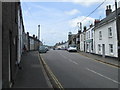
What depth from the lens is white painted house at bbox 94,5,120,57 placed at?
94.1 feet

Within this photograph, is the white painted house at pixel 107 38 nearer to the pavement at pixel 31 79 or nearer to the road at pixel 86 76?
the road at pixel 86 76

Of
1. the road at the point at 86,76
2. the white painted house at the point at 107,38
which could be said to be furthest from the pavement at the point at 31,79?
the white painted house at the point at 107,38

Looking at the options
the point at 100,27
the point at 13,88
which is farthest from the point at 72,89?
the point at 100,27

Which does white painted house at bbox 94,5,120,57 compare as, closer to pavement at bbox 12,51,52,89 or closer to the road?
the road

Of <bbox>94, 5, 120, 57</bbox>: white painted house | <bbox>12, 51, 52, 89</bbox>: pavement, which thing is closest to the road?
<bbox>12, 51, 52, 89</bbox>: pavement

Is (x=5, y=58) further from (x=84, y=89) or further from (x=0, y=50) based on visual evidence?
(x=84, y=89)

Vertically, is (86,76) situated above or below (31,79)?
below

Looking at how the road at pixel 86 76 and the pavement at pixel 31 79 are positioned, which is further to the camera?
the road at pixel 86 76

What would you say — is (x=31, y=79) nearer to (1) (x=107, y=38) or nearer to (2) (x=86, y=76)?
(2) (x=86, y=76)

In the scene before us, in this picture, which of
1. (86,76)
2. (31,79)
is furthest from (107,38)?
(31,79)

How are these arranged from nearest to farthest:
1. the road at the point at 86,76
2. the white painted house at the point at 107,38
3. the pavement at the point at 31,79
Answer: the pavement at the point at 31,79, the road at the point at 86,76, the white painted house at the point at 107,38

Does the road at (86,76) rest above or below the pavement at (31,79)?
below

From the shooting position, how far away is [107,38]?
31.8m

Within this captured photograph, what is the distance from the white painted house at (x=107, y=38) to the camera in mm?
28688
